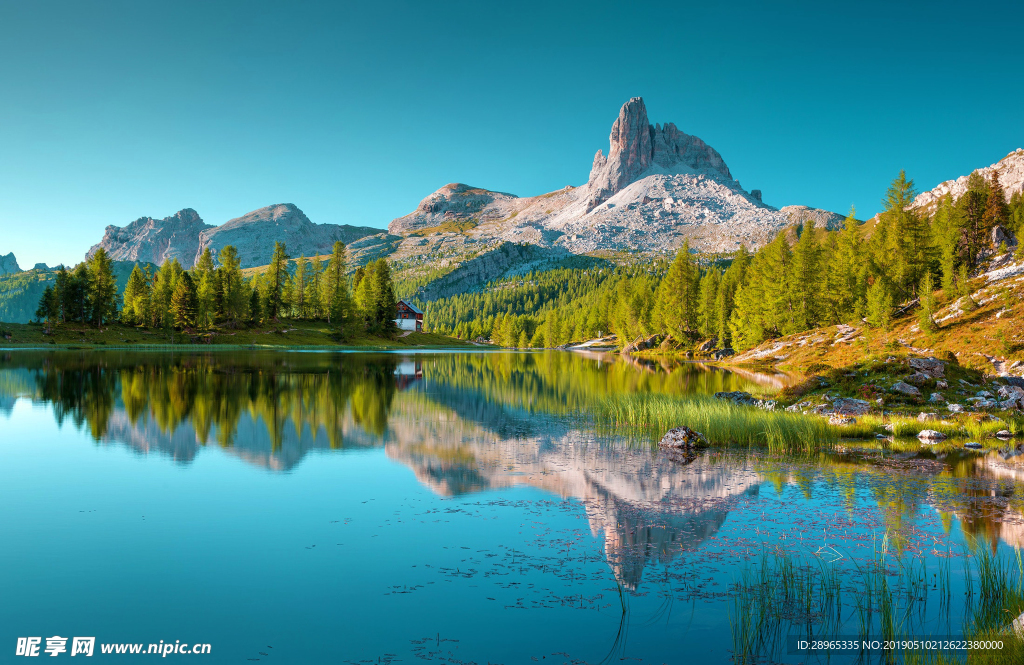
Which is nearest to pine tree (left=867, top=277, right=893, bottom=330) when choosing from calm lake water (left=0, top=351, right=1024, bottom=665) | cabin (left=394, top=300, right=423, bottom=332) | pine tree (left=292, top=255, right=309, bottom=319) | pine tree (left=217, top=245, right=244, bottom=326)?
calm lake water (left=0, top=351, right=1024, bottom=665)

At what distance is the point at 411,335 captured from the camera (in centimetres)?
14225

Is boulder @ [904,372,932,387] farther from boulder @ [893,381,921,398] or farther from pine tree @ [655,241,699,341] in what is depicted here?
pine tree @ [655,241,699,341]

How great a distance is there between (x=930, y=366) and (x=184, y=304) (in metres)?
111

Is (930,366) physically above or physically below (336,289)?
below

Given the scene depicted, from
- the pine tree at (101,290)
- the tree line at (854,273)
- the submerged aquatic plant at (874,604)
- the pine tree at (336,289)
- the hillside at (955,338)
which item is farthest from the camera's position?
the pine tree at (336,289)

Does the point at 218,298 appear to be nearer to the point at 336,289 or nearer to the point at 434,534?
the point at 336,289

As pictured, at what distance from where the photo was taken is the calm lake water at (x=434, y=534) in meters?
7.79

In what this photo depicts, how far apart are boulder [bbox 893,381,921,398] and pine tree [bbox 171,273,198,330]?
359ft

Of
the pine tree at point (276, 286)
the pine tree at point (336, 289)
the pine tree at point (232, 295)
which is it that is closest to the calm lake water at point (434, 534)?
the pine tree at point (232, 295)

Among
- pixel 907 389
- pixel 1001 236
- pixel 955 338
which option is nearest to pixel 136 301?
pixel 907 389

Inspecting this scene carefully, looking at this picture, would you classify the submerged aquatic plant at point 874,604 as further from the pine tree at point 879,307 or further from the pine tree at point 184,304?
the pine tree at point 184,304

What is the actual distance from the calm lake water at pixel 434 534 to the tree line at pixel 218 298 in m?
88.2

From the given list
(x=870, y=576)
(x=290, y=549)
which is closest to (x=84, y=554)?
(x=290, y=549)

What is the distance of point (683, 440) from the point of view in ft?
70.2
